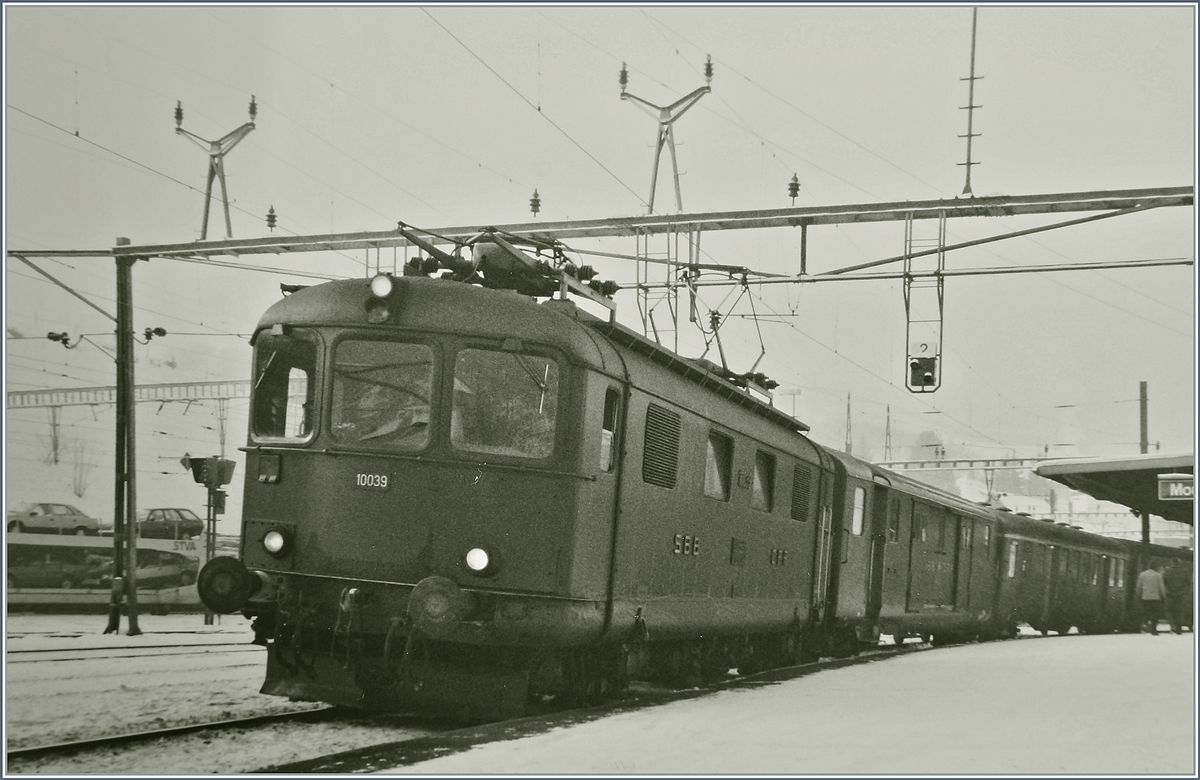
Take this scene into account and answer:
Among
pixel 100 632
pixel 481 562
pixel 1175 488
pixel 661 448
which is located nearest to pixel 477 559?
pixel 481 562

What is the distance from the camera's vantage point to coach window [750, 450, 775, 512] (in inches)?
552

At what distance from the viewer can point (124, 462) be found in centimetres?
2003

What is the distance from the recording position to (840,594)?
18.0m

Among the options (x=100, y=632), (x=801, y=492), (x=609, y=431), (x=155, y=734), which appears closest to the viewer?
(x=155, y=734)

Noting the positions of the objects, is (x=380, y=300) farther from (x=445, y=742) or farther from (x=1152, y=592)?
(x=1152, y=592)

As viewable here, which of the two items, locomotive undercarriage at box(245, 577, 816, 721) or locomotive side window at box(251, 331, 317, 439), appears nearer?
locomotive undercarriage at box(245, 577, 816, 721)

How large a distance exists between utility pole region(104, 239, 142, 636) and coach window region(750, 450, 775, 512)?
1032 centimetres

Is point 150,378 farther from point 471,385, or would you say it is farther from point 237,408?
point 471,385

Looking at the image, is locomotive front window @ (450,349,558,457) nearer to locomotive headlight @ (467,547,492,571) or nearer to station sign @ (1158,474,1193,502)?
locomotive headlight @ (467,547,492,571)

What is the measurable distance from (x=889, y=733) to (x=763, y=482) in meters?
5.52

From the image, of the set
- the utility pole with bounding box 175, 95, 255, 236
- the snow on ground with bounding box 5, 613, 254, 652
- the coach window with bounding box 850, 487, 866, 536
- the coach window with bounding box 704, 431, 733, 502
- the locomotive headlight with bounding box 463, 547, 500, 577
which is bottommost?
the snow on ground with bounding box 5, 613, 254, 652

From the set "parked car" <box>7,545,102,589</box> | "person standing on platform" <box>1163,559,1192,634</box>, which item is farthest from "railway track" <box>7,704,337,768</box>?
"person standing on platform" <box>1163,559,1192,634</box>

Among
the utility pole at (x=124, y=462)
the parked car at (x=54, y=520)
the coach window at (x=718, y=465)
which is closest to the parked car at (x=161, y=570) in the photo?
the parked car at (x=54, y=520)

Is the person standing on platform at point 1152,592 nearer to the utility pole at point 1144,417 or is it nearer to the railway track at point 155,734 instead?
the utility pole at point 1144,417
